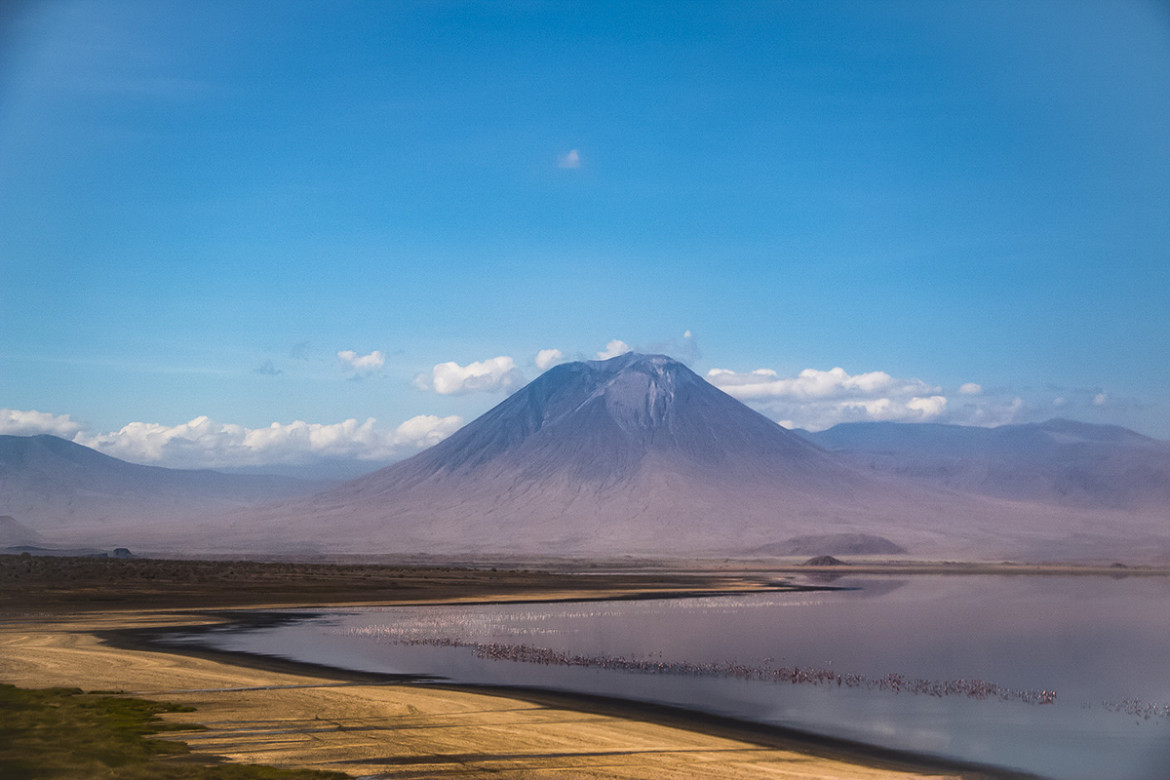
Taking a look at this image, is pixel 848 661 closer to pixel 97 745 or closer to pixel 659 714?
pixel 659 714

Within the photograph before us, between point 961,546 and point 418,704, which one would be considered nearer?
point 418,704

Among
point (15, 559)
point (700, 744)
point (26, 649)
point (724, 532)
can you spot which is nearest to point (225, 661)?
point (26, 649)

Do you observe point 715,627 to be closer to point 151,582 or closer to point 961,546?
point 151,582

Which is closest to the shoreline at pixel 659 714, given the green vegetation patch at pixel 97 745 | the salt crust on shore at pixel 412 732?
the salt crust on shore at pixel 412 732

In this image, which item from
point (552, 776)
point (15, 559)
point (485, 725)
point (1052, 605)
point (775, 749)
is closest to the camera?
point (552, 776)

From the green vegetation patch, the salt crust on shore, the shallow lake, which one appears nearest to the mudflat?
the salt crust on shore

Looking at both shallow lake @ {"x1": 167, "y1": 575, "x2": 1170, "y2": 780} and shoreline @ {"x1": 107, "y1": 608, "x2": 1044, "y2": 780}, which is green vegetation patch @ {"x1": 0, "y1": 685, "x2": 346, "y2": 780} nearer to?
shoreline @ {"x1": 107, "y1": 608, "x2": 1044, "y2": 780}

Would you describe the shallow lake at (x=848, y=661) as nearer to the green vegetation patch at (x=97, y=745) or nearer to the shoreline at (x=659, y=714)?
the shoreline at (x=659, y=714)
